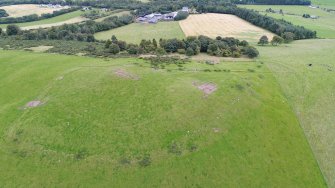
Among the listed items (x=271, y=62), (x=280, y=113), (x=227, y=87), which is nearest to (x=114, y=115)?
(x=227, y=87)

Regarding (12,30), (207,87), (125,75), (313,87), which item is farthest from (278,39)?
(12,30)

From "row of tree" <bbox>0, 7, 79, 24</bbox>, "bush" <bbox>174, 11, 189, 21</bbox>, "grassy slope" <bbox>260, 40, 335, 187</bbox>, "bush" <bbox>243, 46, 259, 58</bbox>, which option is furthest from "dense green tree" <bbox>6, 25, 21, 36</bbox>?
"grassy slope" <bbox>260, 40, 335, 187</bbox>

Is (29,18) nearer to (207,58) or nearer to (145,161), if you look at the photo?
(207,58)

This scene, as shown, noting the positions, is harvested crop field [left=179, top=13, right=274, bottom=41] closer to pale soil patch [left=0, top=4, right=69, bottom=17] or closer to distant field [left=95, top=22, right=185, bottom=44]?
distant field [left=95, top=22, right=185, bottom=44]

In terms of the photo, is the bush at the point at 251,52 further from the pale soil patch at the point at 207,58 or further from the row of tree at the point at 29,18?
the row of tree at the point at 29,18

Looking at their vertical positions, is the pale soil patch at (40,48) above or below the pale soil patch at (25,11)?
below

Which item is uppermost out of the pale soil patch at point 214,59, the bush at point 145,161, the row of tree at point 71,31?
the row of tree at point 71,31

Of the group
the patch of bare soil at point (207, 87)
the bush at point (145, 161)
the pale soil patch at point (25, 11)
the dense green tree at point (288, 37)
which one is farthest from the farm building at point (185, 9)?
the bush at point (145, 161)
